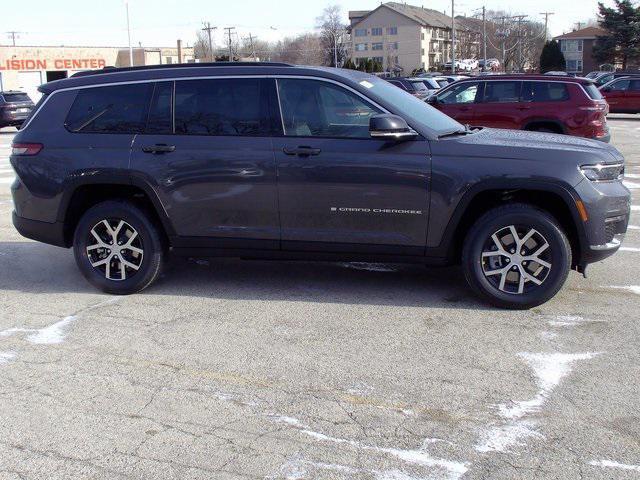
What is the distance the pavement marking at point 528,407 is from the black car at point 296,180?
3.10 ft

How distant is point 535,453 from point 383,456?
2.45ft

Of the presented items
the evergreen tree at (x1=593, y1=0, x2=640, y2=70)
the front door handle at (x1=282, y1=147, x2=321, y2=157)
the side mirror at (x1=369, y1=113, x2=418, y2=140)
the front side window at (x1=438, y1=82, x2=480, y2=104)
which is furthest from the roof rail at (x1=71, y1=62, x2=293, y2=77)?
the evergreen tree at (x1=593, y1=0, x2=640, y2=70)

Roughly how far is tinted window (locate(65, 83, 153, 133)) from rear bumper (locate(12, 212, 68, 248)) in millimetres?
861

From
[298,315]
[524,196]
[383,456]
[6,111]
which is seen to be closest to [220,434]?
[383,456]

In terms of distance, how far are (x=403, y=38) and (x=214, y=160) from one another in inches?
4390

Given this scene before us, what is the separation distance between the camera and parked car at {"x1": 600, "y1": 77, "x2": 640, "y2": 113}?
29266mm

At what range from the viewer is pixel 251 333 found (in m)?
5.48

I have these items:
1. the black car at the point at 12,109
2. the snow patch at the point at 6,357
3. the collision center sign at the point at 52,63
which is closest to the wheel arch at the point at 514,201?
the snow patch at the point at 6,357

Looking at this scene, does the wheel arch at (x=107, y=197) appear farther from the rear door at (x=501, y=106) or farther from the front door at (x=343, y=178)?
the rear door at (x=501, y=106)

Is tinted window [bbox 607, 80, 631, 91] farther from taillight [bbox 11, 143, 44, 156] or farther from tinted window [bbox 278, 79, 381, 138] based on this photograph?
taillight [bbox 11, 143, 44, 156]

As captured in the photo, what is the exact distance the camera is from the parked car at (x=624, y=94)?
29.3m

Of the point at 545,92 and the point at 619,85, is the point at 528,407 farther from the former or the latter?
the point at 619,85

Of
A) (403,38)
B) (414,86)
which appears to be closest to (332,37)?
(403,38)

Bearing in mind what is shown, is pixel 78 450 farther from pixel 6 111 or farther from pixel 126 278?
pixel 6 111
